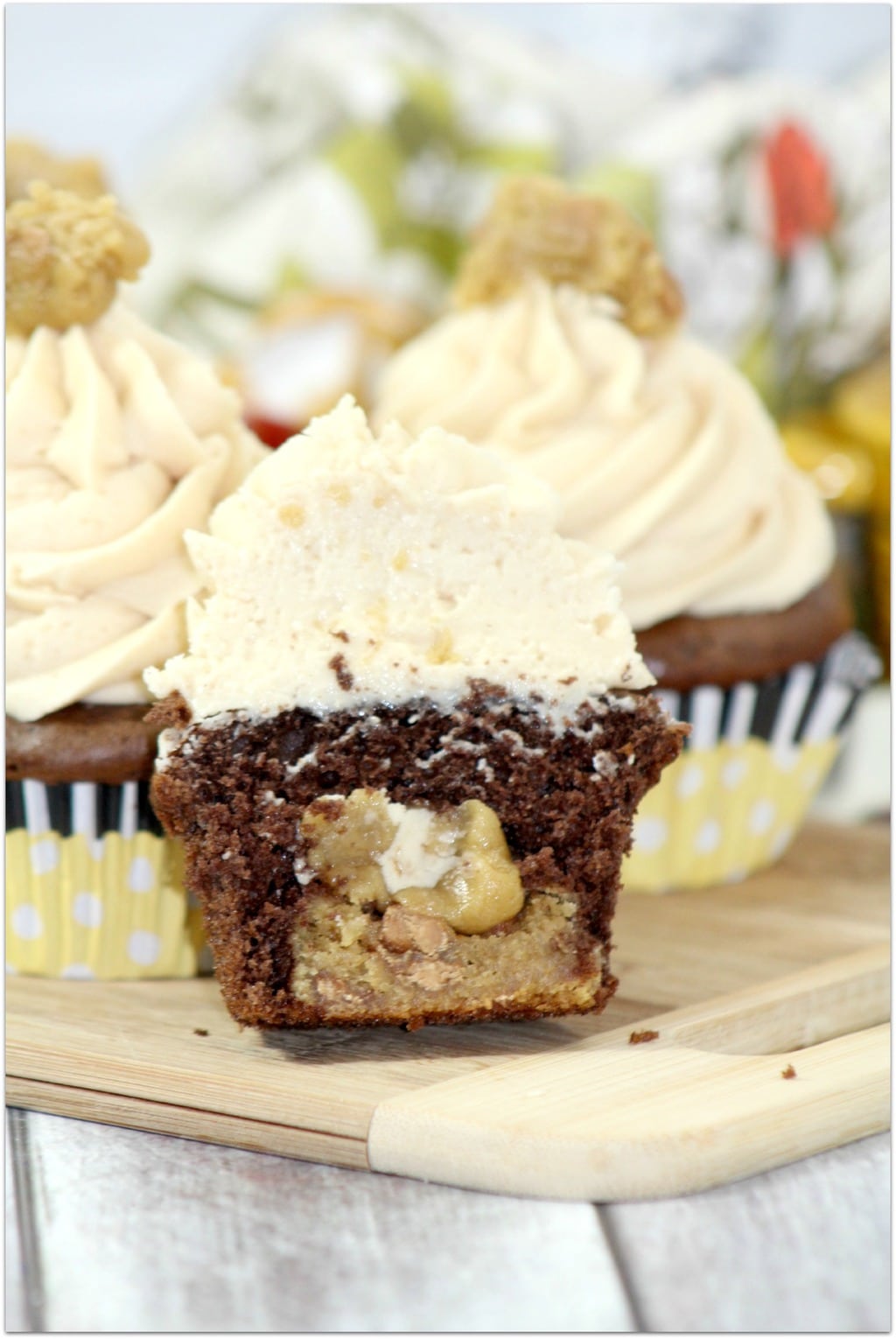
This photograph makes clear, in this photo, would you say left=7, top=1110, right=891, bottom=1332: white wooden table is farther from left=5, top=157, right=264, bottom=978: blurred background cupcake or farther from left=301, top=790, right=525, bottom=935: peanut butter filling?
left=5, top=157, right=264, bottom=978: blurred background cupcake

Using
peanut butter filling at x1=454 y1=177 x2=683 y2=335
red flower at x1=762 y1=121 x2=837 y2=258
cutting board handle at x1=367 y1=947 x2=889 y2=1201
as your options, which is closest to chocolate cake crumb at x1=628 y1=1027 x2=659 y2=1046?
cutting board handle at x1=367 y1=947 x2=889 y2=1201

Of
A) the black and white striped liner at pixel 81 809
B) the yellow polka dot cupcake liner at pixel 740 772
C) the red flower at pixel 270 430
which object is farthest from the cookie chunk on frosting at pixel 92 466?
the red flower at pixel 270 430

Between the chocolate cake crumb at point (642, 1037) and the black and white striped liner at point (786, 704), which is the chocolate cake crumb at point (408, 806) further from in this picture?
the black and white striped liner at point (786, 704)

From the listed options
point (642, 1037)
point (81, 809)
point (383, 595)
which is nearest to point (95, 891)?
point (81, 809)

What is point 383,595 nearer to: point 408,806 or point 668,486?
point 408,806

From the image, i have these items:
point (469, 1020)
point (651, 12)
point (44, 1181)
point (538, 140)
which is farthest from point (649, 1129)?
point (651, 12)

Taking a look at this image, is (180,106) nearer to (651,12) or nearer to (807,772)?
(651,12)
